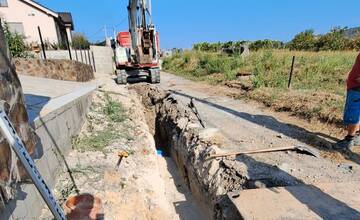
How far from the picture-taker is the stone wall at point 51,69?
8398mm

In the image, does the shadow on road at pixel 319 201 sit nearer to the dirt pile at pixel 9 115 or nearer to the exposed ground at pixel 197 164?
the exposed ground at pixel 197 164

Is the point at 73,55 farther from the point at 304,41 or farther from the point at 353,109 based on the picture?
the point at 304,41

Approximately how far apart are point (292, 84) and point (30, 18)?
2148 centimetres

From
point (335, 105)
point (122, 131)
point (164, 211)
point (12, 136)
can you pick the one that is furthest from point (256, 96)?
point (12, 136)

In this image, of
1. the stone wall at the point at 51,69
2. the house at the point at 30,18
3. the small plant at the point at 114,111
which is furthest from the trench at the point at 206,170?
the house at the point at 30,18

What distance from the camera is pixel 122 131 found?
18.0 feet

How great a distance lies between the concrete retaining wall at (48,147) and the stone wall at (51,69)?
457cm

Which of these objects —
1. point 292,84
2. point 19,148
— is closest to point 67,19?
point 292,84

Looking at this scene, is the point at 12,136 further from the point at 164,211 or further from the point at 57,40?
the point at 57,40

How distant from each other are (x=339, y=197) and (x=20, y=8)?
2498cm

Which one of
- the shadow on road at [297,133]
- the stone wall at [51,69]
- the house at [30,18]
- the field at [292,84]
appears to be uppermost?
the house at [30,18]

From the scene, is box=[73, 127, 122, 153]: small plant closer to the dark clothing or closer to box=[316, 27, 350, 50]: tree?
the dark clothing

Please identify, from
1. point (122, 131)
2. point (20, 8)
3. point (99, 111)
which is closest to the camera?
point (122, 131)

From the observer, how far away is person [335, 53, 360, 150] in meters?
3.64
